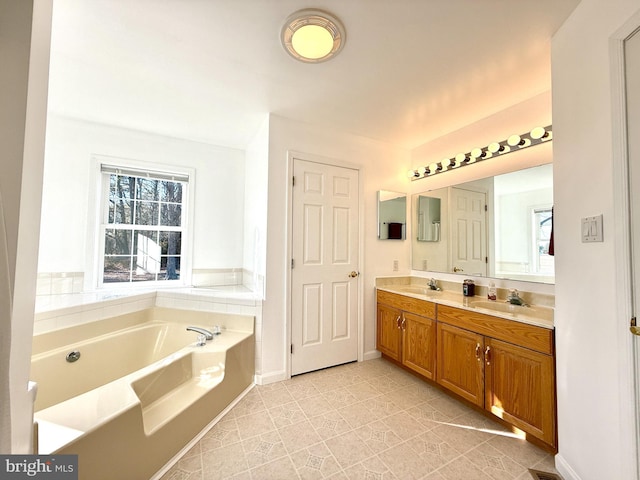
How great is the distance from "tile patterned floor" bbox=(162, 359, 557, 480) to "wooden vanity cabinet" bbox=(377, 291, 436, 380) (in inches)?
10.2

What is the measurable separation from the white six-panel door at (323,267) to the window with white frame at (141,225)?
160cm

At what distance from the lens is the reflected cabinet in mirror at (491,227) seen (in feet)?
6.21

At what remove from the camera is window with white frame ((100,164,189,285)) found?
2742 mm

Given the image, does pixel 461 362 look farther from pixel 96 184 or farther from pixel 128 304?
pixel 96 184

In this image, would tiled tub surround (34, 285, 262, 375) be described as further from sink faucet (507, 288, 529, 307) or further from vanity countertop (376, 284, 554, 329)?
sink faucet (507, 288, 529, 307)

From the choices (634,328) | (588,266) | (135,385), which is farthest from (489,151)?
(135,385)

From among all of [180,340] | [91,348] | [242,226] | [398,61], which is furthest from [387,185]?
[91,348]

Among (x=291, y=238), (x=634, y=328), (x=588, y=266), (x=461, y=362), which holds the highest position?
(x=291, y=238)

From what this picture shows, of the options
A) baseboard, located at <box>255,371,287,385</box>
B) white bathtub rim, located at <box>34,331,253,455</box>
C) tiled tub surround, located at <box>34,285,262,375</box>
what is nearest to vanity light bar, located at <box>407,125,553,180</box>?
tiled tub surround, located at <box>34,285,262,375</box>

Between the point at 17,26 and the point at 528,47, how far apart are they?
237 centimetres

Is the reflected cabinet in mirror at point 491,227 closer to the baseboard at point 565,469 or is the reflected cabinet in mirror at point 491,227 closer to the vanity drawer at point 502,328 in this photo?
the vanity drawer at point 502,328

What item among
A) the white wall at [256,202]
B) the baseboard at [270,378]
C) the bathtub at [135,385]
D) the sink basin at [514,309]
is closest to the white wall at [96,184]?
the white wall at [256,202]

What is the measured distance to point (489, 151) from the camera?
7.25 feet

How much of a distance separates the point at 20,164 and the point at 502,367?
256 cm
